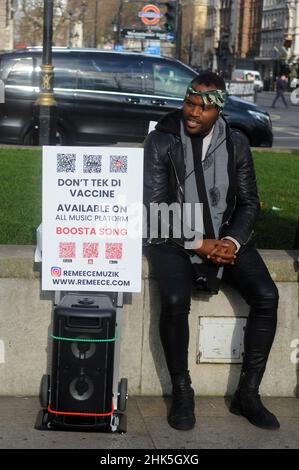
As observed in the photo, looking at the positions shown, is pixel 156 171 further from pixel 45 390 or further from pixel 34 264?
pixel 45 390

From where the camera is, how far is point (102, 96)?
50.5ft

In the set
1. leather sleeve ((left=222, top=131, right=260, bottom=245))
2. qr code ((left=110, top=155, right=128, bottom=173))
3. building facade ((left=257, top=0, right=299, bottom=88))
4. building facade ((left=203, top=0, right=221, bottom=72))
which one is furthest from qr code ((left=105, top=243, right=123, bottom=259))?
building facade ((left=203, top=0, right=221, bottom=72))

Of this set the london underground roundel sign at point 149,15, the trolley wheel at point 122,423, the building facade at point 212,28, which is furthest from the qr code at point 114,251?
the building facade at point 212,28

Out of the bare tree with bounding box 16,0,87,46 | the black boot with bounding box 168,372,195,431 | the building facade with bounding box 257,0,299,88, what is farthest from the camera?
the building facade with bounding box 257,0,299,88

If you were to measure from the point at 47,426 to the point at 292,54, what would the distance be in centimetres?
11135

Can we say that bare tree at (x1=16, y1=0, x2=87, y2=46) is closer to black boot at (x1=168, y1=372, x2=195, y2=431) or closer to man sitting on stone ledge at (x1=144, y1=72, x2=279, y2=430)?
man sitting on stone ledge at (x1=144, y1=72, x2=279, y2=430)

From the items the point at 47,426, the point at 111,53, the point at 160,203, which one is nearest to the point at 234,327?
the point at 160,203

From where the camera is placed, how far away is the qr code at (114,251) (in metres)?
4.87

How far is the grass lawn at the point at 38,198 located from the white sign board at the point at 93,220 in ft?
3.61

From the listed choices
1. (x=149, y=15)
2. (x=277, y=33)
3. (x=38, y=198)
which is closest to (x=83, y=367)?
(x=38, y=198)

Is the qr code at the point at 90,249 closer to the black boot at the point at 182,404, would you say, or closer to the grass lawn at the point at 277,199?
the black boot at the point at 182,404

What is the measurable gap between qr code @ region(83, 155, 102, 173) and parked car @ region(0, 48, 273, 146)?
33.6ft

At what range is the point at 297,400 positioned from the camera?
18.0 ft

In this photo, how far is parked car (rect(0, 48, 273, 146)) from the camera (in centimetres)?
1511
